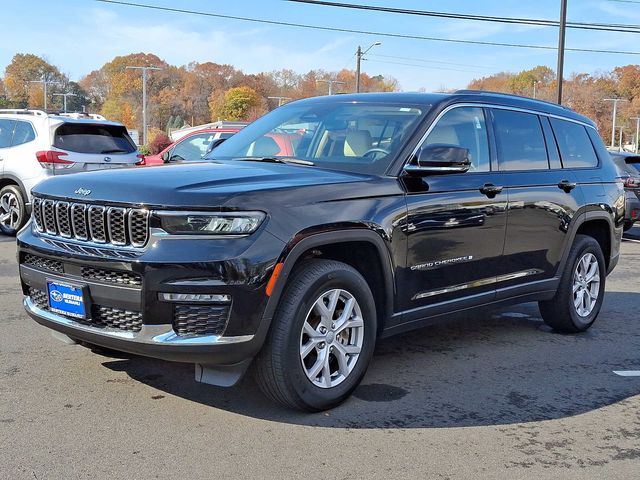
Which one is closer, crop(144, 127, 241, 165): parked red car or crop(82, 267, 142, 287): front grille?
crop(82, 267, 142, 287): front grille

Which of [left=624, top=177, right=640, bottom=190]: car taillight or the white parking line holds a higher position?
[left=624, top=177, right=640, bottom=190]: car taillight

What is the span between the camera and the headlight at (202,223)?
347cm

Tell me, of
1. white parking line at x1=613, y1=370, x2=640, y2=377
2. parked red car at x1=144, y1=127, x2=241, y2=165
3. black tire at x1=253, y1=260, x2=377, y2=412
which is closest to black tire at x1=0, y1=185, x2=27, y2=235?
parked red car at x1=144, y1=127, x2=241, y2=165

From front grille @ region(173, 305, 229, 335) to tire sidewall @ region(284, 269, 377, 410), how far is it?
381 millimetres

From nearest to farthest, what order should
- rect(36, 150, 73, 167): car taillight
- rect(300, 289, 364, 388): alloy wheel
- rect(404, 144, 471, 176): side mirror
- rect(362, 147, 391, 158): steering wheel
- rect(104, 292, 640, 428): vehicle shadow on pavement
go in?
rect(300, 289, 364, 388): alloy wheel, rect(104, 292, 640, 428): vehicle shadow on pavement, rect(404, 144, 471, 176): side mirror, rect(362, 147, 391, 158): steering wheel, rect(36, 150, 73, 167): car taillight

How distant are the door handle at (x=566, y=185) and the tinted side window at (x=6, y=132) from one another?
8579mm

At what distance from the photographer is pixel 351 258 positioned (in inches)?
166

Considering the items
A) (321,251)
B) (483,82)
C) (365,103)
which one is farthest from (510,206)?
(483,82)

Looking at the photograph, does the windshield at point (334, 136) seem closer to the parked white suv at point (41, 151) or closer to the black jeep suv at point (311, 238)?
the black jeep suv at point (311, 238)

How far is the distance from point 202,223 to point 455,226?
1831 mm

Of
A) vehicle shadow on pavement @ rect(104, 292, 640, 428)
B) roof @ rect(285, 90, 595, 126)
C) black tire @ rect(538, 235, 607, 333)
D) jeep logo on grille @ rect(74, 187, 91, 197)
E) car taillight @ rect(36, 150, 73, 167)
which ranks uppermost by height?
roof @ rect(285, 90, 595, 126)

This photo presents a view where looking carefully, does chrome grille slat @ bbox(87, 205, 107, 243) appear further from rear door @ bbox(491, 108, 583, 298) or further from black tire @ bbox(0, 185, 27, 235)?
black tire @ bbox(0, 185, 27, 235)

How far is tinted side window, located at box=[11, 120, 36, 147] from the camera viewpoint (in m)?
10.7

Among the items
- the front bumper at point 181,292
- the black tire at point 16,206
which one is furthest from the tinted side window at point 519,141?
the black tire at point 16,206
